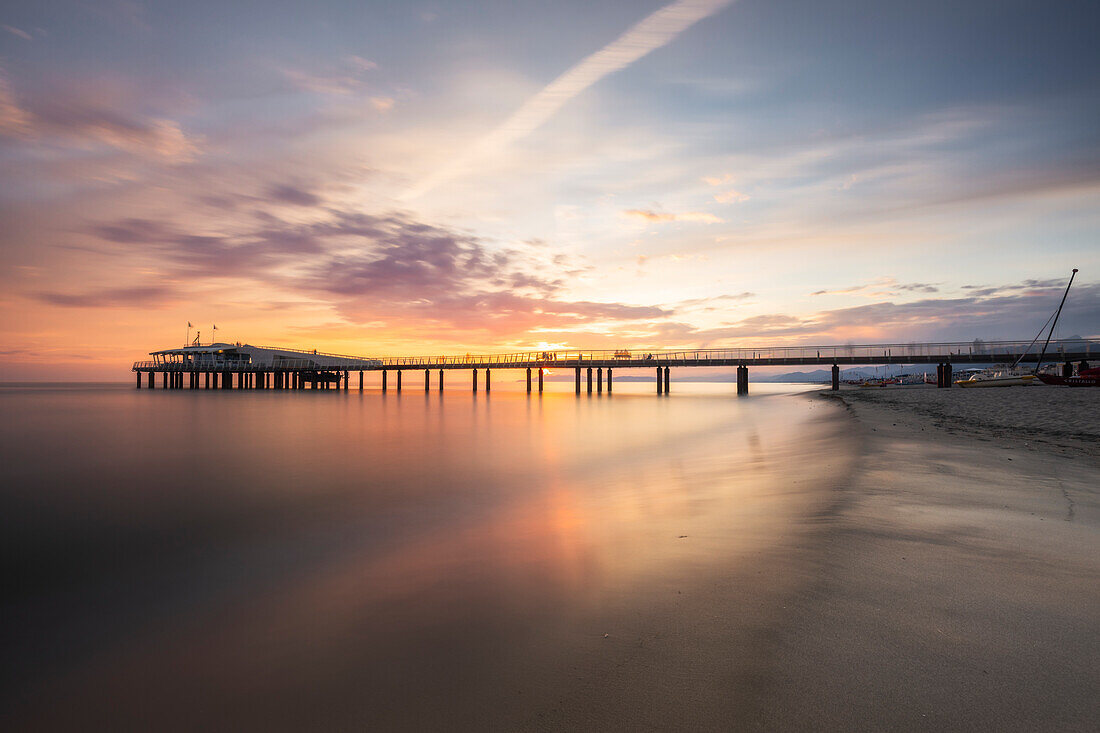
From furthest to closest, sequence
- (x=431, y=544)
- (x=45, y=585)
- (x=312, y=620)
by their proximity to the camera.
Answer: (x=431, y=544) → (x=45, y=585) → (x=312, y=620)

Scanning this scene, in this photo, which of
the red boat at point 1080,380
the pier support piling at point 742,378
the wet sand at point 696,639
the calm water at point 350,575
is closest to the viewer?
the wet sand at point 696,639

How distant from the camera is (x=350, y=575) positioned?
6793 millimetres

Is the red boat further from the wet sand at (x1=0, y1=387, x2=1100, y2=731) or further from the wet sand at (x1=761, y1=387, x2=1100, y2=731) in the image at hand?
the wet sand at (x1=0, y1=387, x2=1100, y2=731)

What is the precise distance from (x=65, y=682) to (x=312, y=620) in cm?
192

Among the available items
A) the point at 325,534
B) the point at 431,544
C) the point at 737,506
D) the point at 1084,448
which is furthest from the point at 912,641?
the point at 1084,448

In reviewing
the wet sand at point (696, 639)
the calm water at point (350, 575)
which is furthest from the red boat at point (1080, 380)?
the wet sand at point (696, 639)

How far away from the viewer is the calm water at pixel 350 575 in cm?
381

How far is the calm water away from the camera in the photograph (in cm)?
381

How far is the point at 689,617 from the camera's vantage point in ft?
13.4

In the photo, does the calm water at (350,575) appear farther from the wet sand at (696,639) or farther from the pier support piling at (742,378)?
the pier support piling at (742,378)

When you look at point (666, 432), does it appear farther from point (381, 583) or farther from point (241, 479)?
point (381, 583)

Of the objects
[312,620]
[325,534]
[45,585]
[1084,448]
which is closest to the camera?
[312,620]

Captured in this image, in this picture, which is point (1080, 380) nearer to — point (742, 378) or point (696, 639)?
point (742, 378)

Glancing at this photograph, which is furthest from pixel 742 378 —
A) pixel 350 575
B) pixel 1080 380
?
pixel 350 575
